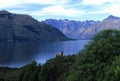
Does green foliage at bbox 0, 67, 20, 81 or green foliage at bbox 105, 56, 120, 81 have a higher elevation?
green foliage at bbox 105, 56, 120, 81

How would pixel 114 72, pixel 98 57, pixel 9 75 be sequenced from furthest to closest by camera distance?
1. pixel 9 75
2. pixel 98 57
3. pixel 114 72

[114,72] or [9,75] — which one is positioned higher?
[114,72]

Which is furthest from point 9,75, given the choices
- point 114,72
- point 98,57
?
point 114,72

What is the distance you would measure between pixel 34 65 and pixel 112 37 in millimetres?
40693

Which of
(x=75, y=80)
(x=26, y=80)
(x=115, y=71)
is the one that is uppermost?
(x=115, y=71)

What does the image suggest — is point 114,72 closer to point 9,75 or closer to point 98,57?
point 98,57

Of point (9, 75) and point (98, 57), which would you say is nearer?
point (98, 57)

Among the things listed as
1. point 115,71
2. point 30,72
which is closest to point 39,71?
point 30,72

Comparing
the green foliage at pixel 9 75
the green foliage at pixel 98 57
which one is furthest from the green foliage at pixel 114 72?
the green foliage at pixel 9 75

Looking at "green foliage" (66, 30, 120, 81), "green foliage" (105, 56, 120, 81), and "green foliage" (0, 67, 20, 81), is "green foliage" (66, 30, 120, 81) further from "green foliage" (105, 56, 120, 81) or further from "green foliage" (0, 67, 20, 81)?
"green foliage" (0, 67, 20, 81)

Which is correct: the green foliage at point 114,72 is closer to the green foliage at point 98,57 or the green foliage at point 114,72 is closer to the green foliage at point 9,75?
the green foliage at point 98,57

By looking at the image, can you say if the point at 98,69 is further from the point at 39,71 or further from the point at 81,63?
the point at 39,71

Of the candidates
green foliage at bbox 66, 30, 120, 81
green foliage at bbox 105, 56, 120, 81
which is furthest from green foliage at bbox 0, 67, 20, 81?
green foliage at bbox 105, 56, 120, 81

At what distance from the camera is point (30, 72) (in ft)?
236
